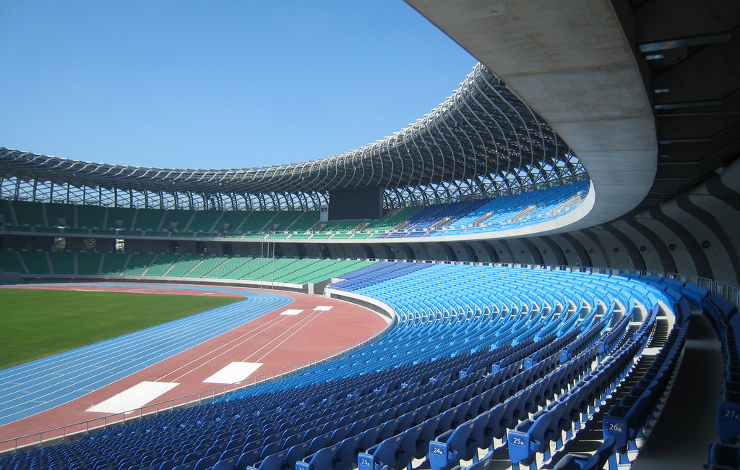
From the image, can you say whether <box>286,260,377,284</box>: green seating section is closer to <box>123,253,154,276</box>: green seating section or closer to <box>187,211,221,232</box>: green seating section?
<box>187,211,221,232</box>: green seating section

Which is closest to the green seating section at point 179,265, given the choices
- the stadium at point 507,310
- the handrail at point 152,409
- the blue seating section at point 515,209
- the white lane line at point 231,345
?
the stadium at point 507,310

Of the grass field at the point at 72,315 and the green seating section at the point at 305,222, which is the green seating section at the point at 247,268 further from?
the grass field at the point at 72,315

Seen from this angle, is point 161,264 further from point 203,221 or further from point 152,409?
point 152,409

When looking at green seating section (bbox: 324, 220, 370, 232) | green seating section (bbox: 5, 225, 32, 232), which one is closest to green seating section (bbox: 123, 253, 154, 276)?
green seating section (bbox: 5, 225, 32, 232)

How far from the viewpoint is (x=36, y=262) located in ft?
188

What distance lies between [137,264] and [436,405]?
62521 millimetres

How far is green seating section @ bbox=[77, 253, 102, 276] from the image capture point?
5903cm

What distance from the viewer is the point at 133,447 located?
8.58 metres

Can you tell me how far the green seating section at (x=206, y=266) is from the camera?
59.7 meters

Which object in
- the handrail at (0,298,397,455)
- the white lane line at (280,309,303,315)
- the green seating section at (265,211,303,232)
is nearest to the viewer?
the handrail at (0,298,397,455)

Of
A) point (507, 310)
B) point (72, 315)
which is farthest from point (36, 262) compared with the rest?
point (507, 310)

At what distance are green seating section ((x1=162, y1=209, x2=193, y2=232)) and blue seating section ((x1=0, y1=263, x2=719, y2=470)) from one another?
52.0 meters

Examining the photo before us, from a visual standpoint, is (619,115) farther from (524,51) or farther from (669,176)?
(669,176)

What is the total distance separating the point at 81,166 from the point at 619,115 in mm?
53513
